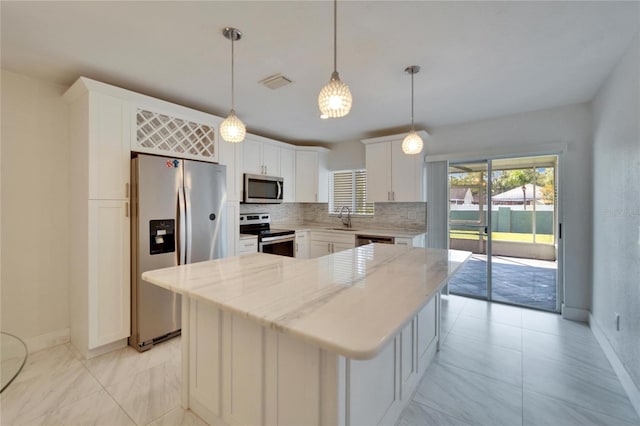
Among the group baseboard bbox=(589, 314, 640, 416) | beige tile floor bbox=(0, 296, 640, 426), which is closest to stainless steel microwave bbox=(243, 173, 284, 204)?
beige tile floor bbox=(0, 296, 640, 426)

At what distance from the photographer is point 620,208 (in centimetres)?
209

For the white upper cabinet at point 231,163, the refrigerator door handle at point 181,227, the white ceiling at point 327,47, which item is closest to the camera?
the white ceiling at point 327,47

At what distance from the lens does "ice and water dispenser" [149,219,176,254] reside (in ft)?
8.04

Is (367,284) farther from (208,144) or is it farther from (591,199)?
(591,199)

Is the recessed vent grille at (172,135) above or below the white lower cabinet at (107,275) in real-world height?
above

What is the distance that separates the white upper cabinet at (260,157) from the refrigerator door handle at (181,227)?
132 centimetres

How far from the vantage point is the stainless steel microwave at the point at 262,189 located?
12.5 ft

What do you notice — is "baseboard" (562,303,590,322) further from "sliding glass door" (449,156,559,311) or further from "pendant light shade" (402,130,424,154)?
"pendant light shade" (402,130,424,154)

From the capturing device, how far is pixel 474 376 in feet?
6.75

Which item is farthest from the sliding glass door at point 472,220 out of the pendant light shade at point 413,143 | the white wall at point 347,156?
the pendant light shade at point 413,143

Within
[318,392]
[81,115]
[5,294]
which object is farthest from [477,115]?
[5,294]

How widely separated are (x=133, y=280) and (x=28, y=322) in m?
0.97

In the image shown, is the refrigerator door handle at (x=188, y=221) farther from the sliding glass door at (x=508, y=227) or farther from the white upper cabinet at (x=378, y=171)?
the sliding glass door at (x=508, y=227)

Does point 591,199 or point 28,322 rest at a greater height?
point 591,199
